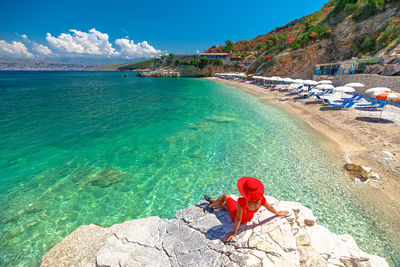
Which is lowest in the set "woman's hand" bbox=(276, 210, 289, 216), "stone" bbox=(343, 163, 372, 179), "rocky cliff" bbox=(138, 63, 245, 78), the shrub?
"stone" bbox=(343, 163, 372, 179)

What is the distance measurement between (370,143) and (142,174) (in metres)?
12.6

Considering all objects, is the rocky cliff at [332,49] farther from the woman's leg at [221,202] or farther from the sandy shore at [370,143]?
the woman's leg at [221,202]

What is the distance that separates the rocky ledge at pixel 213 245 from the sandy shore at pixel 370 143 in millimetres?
2671

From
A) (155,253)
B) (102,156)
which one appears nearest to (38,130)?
(102,156)

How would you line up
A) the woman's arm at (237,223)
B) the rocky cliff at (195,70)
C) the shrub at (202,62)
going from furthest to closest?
the rocky cliff at (195,70), the shrub at (202,62), the woman's arm at (237,223)

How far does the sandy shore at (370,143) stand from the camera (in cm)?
610

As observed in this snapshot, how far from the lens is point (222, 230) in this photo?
3855mm

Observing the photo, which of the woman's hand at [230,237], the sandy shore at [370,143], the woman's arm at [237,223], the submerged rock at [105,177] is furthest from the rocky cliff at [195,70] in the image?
the woman's hand at [230,237]

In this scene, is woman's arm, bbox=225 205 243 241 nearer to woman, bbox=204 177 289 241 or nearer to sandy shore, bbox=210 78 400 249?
woman, bbox=204 177 289 241

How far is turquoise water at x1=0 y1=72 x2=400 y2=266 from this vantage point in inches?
Answer: 208

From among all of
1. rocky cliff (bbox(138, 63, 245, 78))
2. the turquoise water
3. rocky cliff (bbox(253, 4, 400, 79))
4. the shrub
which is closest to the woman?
the turquoise water

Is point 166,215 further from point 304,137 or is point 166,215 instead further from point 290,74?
point 290,74

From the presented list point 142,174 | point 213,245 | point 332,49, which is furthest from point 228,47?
point 213,245

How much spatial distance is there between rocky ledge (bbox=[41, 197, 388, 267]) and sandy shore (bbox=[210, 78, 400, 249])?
8.76 ft
